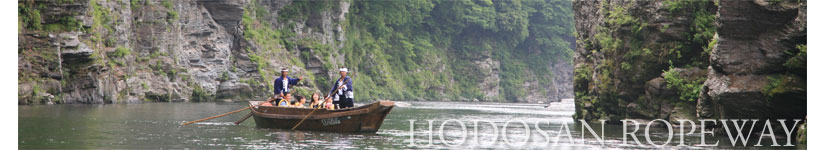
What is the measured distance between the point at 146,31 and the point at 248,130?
30.6 m

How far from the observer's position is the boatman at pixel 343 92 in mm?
28422

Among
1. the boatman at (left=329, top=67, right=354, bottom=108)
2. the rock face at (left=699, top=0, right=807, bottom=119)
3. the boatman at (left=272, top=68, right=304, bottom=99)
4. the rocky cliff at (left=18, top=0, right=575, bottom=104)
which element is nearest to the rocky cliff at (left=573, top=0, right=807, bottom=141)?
the rock face at (left=699, top=0, right=807, bottom=119)

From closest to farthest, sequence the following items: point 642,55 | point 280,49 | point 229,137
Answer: point 229,137, point 642,55, point 280,49

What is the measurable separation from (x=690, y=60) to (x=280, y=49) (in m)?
42.8

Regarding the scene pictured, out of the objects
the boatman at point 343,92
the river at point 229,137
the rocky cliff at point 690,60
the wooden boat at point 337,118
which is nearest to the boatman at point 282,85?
the wooden boat at point 337,118

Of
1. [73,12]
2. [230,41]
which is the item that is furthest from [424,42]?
[73,12]

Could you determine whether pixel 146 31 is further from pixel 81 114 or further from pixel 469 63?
pixel 469 63

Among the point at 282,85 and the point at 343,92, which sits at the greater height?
the point at 282,85

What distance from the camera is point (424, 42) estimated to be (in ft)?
325

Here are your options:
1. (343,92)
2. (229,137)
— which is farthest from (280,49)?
(229,137)

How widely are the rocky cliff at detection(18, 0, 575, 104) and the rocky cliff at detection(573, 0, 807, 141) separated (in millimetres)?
22787

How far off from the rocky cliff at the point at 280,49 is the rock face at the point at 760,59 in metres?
28.3

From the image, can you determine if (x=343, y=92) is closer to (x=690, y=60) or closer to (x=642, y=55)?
(x=642, y=55)

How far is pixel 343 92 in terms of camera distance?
28.7 meters
